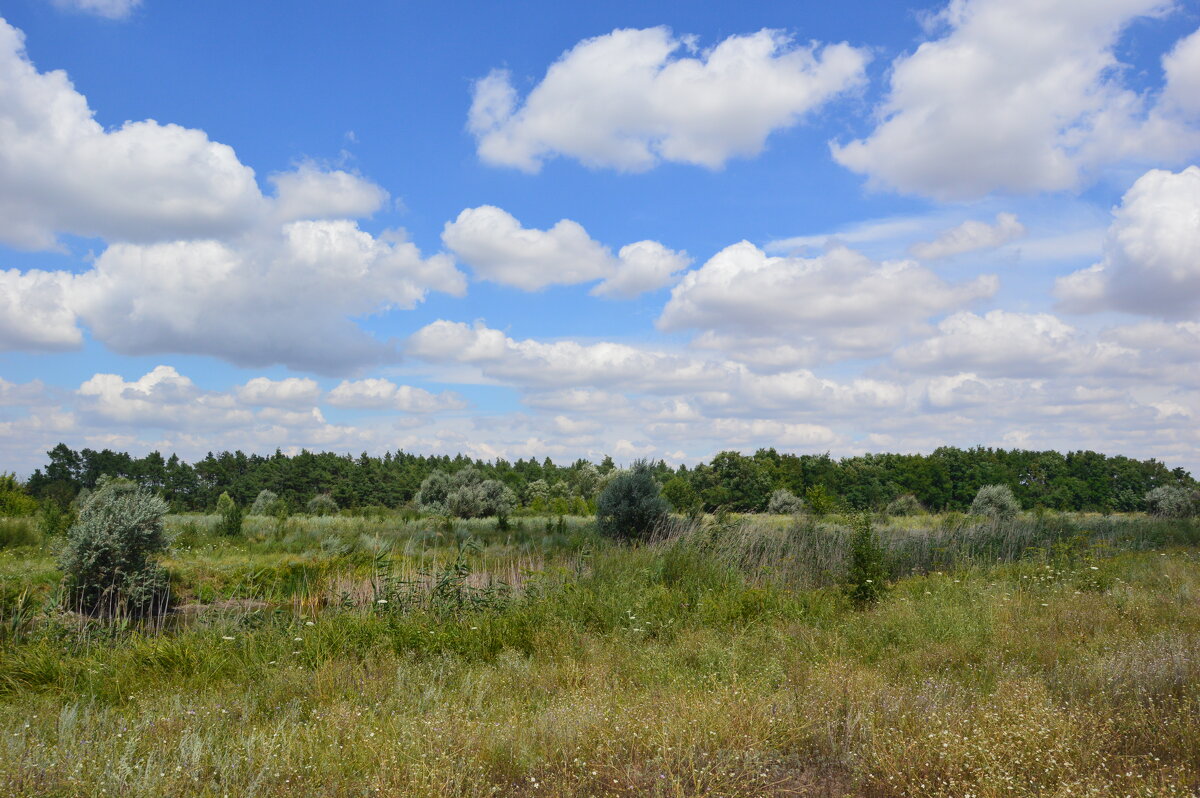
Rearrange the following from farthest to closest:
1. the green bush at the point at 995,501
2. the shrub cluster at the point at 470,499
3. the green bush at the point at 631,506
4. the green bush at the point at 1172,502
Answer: the green bush at the point at 995,501, the green bush at the point at 1172,502, the shrub cluster at the point at 470,499, the green bush at the point at 631,506

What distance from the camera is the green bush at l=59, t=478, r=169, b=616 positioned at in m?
8.20

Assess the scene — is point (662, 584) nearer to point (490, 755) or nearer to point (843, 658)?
point (843, 658)

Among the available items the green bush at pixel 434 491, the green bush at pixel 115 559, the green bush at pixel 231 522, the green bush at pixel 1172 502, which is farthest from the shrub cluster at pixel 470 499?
the green bush at pixel 1172 502

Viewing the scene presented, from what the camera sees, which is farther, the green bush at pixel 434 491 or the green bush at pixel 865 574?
the green bush at pixel 434 491

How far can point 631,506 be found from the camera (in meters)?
14.2

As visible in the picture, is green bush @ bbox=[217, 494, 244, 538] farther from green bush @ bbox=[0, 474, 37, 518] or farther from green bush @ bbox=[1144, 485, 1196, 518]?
green bush @ bbox=[1144, 485, 1196, 518]

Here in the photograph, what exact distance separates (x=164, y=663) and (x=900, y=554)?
39.2ft

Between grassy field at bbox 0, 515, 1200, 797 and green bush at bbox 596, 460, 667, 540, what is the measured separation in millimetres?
2789

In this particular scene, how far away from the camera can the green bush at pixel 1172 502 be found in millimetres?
24812

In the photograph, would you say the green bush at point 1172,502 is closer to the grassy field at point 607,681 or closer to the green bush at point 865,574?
the grassy field at point 607,681

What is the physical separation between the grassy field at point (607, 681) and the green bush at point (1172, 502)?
17.6 m

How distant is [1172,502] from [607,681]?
2967 cm

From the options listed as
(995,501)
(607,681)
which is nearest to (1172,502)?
(995,501)

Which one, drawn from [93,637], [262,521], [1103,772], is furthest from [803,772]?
[262,521]
